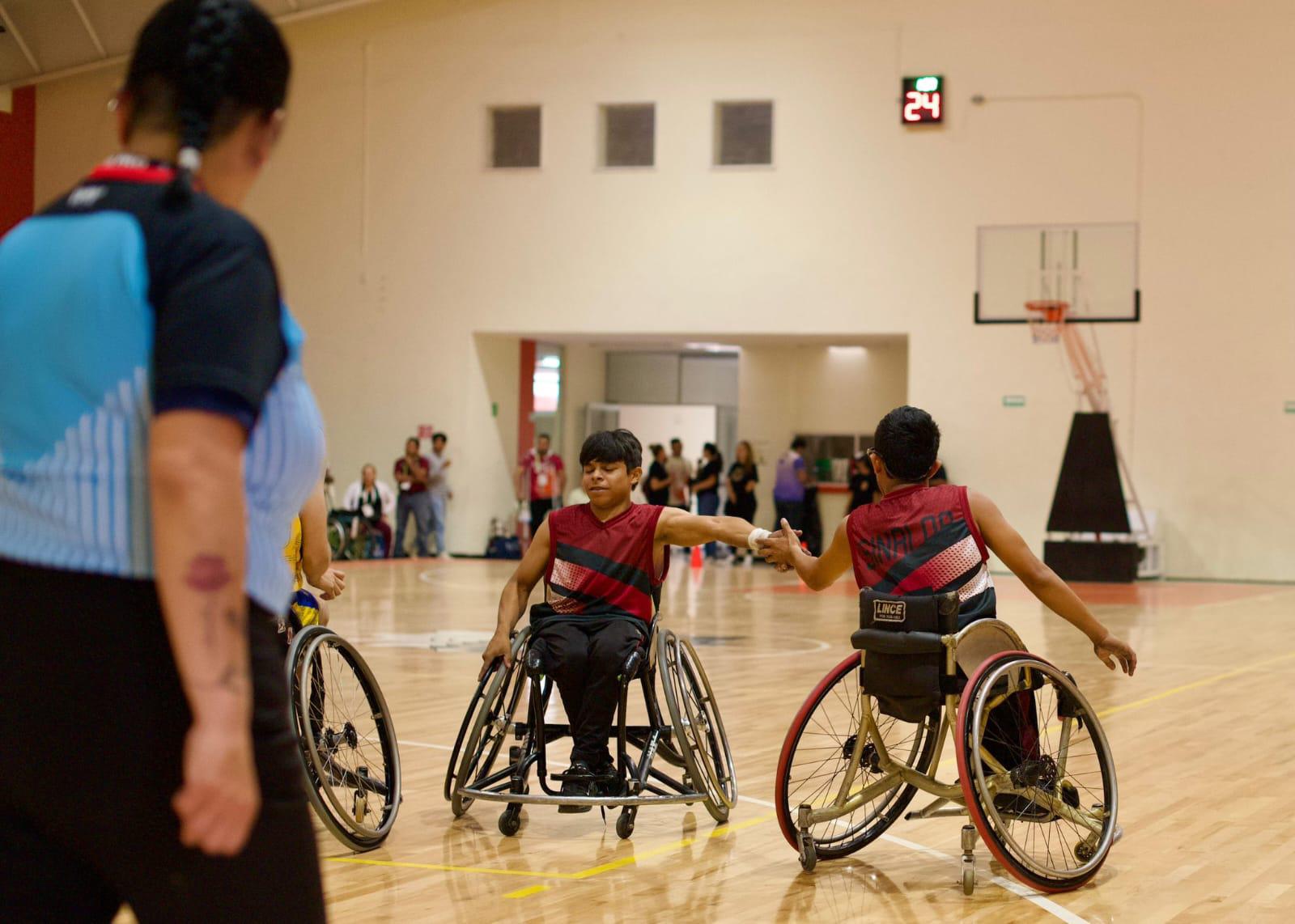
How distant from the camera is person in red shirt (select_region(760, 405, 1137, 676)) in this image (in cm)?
411

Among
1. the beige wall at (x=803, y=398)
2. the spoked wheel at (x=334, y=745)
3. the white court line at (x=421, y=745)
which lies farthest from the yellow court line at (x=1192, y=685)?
the beige wall at (x=803, y=398)

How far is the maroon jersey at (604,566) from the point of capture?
4824 mm

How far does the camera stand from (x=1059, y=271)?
60.5 feet

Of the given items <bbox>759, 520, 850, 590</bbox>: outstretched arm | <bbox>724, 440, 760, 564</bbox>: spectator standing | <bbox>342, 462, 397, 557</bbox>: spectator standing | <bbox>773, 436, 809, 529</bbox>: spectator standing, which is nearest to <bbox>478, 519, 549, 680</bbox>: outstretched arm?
<bbox>759, 520, 850, 590</bbox>: outstretched arm

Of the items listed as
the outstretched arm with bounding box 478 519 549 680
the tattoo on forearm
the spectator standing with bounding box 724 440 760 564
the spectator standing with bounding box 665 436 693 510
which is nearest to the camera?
the tattoo on forearm

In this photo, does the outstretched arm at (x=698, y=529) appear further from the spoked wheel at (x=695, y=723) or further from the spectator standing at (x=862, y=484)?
the spectator standing at (x=862, y=484)

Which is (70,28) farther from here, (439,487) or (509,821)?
(509,821)

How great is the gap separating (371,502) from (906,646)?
50.8 ft

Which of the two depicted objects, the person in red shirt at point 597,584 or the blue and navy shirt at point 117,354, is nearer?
the blue and navy shirt at point 117,354

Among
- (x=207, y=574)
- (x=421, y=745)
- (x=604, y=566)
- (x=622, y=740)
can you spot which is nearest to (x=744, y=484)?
(x=421, y=745)

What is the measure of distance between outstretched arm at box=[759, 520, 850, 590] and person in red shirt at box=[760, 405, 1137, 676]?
1 cm

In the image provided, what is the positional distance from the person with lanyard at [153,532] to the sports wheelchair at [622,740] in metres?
3.01

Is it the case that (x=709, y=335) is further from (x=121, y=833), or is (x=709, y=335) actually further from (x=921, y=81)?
(x=121, y=833)

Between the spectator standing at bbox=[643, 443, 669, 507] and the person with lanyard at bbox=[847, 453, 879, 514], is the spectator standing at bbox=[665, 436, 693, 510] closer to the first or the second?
the spectator standing at bbox=[643, 443, 669, 507]
